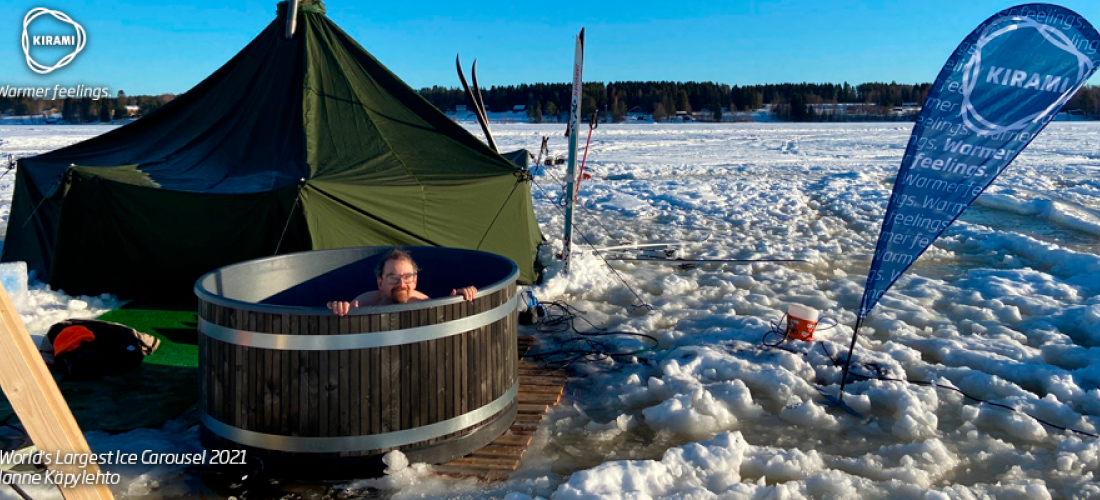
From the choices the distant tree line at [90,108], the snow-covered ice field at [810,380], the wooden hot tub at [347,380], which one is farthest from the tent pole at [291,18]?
the distant tree line at [90,108]

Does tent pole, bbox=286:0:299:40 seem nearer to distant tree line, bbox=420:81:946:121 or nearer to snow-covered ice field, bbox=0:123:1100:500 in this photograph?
snow-covered ice field, bbox=0:123:1100:500

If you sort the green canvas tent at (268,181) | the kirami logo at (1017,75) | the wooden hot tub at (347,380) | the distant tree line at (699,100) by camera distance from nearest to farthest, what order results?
the wooden hot tub at (347,380) < the kirami logo at (1017,75) < the green canvas tent at (268,181) < the distant tree line at (699,100)

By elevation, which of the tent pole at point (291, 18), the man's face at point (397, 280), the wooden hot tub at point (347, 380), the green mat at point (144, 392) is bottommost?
the green mat at point (144, 392)

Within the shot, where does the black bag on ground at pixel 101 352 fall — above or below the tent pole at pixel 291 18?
below

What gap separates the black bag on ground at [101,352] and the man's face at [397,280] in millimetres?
2552

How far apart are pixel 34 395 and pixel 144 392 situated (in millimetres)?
3067

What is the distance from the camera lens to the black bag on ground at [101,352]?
17.4ft

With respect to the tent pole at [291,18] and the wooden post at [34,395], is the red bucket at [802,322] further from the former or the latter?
the tent pole at [291,18]

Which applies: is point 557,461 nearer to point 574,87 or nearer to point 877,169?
point 574,87

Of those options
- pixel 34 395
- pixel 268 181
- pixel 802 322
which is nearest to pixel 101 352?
pixel 268 181

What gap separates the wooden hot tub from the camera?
144 inches

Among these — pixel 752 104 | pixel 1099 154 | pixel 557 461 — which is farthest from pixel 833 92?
pixel 557 461

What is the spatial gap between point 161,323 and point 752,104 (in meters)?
83.1

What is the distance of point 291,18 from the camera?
786cm
